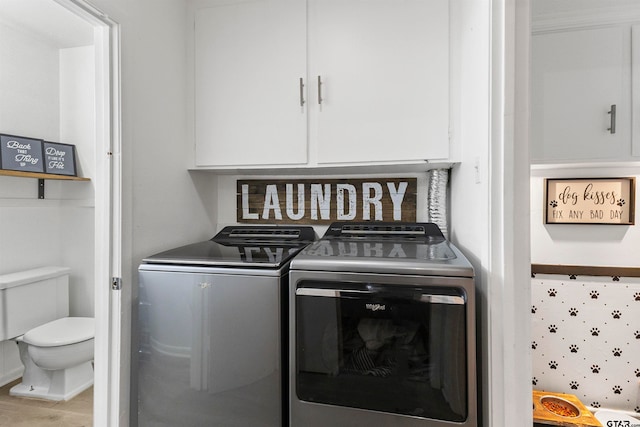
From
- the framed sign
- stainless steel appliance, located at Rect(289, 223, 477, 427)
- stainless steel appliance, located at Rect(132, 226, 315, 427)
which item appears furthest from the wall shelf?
the framed sign

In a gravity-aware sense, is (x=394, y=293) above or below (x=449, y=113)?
below

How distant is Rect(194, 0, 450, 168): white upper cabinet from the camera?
4.91ft

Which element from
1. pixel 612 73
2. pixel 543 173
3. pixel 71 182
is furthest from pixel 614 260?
pixel 71 182

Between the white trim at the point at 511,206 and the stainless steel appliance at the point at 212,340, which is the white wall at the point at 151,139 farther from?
the white trim at the point at 511,206

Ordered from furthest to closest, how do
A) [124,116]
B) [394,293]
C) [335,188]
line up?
[335,188] → [124,116] → [394,293]

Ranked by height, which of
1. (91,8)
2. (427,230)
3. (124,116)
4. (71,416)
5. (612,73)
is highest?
(91,8)

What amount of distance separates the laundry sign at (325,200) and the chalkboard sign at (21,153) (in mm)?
1542

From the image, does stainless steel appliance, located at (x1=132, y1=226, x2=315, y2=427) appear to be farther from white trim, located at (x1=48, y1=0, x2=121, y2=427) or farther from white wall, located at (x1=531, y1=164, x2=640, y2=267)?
white wall, located at (x1=531, y1=164, x2=640, y2=267)

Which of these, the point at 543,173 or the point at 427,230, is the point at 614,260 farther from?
the point at 427,230

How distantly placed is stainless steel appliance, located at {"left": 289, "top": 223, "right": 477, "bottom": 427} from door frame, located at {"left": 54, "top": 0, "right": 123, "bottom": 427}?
763 millimetres

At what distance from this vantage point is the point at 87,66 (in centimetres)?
255

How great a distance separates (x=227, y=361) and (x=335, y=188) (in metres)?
1.10

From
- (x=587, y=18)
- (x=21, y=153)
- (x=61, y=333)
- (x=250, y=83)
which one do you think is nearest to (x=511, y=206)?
(x=587, y=18)

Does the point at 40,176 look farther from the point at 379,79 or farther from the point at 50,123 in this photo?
the point at 379,79
